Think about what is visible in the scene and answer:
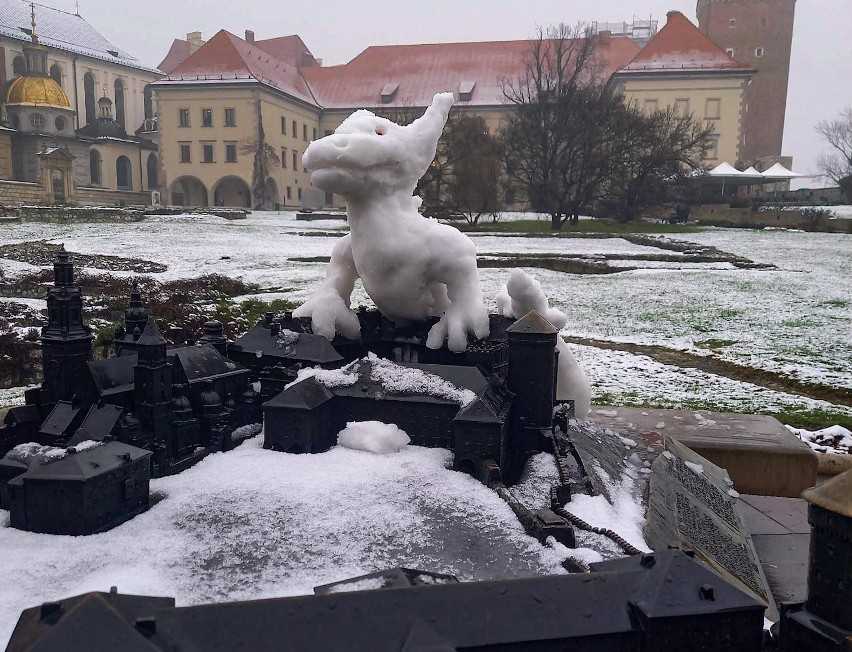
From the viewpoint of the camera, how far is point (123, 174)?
5694cm

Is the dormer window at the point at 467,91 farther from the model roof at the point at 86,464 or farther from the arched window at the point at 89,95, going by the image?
the model roof at the point at 86,464

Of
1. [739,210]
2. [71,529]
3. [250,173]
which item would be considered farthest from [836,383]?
[250,173]

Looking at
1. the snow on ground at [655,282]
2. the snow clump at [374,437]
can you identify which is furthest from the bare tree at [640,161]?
the snow clump at [374,437]

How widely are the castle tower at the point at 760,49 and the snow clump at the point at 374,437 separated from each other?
6695cm

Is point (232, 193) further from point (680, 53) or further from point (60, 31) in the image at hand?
point (680, 53)

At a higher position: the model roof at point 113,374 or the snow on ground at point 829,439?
the model roof at point 113,374

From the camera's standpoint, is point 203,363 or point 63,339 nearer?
point 63,339

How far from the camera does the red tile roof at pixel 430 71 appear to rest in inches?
2283

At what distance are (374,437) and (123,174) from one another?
193ft

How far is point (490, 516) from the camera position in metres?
4.06

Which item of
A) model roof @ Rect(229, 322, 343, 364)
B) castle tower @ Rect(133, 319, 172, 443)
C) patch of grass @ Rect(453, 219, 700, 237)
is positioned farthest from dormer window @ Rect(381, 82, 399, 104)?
castle tower @ Rect(133, 319, 172, 443)

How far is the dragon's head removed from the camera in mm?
5504

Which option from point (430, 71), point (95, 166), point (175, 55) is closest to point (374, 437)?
point (95, 166)

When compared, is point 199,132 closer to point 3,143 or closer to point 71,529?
point 3,143
